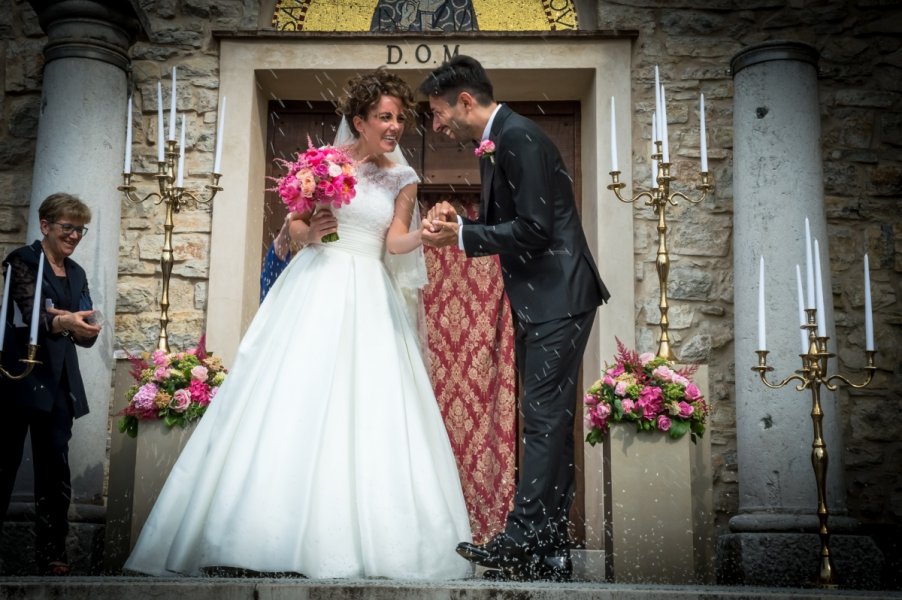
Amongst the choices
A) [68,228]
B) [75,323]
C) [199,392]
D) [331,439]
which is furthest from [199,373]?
[331,439]

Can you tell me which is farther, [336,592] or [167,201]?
[167,201]

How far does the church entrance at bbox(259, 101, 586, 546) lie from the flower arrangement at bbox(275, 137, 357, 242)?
2320 millimetres

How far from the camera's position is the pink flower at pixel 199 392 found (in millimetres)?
5172

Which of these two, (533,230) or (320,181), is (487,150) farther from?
(320,181)

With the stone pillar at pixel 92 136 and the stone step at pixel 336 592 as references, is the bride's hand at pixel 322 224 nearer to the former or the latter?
the stone step at pixel 336 592

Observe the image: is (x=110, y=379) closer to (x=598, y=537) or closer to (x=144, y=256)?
(x=144, y=256)

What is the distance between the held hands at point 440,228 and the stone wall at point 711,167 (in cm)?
240

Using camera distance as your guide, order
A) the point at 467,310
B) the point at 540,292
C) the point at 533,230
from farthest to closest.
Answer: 1. the point at 467,310
2. the point at 540,292
3. the point at 533,230

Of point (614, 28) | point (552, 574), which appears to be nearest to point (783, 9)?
point (614, 28)

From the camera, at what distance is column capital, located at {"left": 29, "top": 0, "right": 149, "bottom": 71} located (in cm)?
622

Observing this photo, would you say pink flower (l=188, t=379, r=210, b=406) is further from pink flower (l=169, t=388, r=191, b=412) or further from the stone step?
the stone step

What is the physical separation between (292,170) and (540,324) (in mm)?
1391

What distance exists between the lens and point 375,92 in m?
4.76

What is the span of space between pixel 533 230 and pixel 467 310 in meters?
2.99
